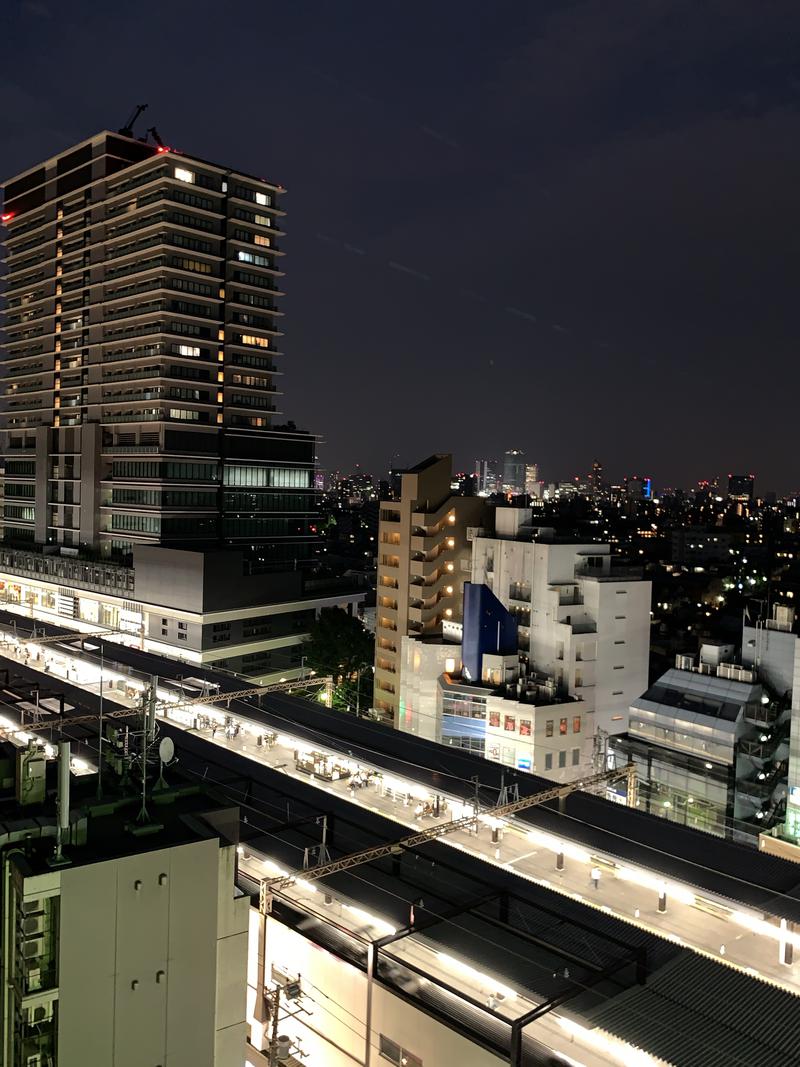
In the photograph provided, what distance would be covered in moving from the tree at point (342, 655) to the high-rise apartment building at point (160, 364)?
10.2 metres

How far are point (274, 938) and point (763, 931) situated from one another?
671 centimetres

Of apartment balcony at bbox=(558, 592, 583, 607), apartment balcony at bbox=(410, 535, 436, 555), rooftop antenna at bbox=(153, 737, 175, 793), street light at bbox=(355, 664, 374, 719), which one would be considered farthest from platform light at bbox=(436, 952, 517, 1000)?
street light at bbox=(355, 664, 374, 719)

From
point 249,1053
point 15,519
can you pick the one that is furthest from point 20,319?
point 249,1053

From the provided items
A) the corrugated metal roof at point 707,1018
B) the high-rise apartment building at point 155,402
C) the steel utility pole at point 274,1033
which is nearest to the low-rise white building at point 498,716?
the high-rise apartment building at point 155,402

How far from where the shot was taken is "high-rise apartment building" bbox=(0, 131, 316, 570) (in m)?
45.8

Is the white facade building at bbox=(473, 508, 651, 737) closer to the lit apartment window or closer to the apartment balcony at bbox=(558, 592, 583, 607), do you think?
the apartment balcony at bbox=(558, 592, 583, 607)

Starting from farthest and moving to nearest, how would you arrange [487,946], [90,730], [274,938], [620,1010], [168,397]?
[168,397] < [90,730] < [274,938] < [487,946] < [620,1010]

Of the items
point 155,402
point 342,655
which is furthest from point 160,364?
point 342,655

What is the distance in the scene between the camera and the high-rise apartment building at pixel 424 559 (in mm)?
33375

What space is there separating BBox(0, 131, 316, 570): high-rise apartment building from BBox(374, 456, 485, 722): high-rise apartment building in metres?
13.5

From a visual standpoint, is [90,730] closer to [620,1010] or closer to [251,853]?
[251,853]

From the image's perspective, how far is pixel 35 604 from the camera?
165ft

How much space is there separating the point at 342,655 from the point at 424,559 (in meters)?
6.10

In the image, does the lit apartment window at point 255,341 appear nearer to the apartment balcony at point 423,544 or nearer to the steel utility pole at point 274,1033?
the apartment balcony at point 423,544
